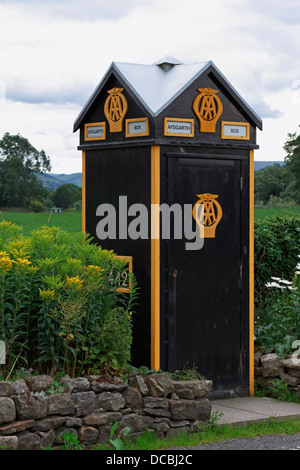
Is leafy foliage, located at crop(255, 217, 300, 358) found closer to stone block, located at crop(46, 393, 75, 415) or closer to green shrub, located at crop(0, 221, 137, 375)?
green shrub, located at crop(0, 221, 137, 375)

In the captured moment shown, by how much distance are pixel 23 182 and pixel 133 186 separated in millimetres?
23220

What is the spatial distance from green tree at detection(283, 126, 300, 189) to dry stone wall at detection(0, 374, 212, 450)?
148 feet

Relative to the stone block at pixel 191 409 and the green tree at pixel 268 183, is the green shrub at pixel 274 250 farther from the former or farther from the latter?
the green tree at pixel 268 183

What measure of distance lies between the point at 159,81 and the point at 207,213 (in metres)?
1.48

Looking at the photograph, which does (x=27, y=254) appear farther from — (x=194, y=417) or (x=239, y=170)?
(x=239, y=170)

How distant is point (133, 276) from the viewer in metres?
7.08

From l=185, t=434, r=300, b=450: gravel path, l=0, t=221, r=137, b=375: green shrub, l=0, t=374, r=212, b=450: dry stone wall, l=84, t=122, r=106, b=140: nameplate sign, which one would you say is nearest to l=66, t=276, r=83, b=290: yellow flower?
l=0, t=221, r=137, b=375: green shrub

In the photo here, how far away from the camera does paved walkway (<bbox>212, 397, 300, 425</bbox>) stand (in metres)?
6.91

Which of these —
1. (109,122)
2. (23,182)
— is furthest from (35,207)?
(109,122)

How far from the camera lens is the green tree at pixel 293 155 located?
2080 inches

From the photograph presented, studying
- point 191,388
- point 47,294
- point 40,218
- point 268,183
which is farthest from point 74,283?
point 268,183

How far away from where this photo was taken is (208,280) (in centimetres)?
766

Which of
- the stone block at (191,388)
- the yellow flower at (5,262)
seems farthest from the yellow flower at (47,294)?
the stone block at (191,388)

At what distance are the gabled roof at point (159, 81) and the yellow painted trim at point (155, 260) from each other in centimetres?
51
